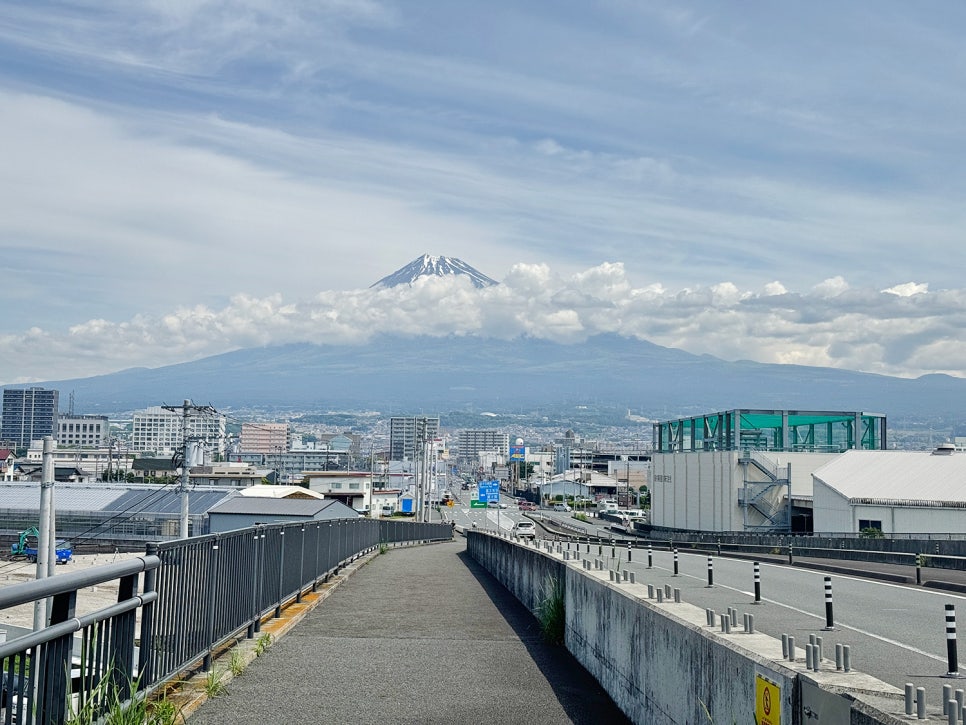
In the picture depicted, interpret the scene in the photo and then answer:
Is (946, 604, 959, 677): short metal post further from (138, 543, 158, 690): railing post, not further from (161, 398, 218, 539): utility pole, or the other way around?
(161, 398, 218, 539): utility pole

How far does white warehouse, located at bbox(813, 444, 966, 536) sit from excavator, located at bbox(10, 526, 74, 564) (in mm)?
46915

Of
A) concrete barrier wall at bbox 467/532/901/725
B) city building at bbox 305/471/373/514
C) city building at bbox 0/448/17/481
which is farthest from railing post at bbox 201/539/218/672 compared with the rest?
city building at bbox 0/448/17/481

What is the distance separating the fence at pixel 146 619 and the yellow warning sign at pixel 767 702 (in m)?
3.67

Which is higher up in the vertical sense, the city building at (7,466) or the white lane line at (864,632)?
the city building at (7,466)

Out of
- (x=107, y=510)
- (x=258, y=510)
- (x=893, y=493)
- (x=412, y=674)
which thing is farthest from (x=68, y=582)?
(x=107, y=510)

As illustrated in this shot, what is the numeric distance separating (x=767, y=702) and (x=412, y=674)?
520 centimetres

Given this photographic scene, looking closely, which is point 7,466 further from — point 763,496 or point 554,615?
point 554,615

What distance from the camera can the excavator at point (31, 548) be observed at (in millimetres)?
68312

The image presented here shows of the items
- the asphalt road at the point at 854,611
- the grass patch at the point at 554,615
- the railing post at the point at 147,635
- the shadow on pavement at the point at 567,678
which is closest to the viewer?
the railing post at the point at 147,635

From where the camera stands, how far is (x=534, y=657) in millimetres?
11516

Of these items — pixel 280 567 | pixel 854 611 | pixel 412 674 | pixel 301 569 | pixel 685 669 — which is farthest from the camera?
pixel 854 611

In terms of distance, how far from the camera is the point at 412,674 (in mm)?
10117

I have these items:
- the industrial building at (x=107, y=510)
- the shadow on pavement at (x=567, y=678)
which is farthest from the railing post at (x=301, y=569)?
the industrial building at (x=107, y=510)

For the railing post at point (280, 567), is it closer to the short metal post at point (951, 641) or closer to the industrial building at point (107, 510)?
the short metal post at point (951, 641)
